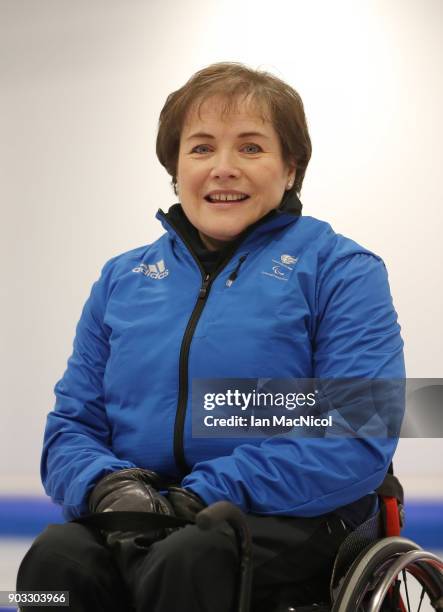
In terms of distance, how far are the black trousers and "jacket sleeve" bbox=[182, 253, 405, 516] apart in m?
0.04

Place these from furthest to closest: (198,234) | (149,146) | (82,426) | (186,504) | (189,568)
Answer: (149,146), (198,234), (82,426), (186,504), (189,568)

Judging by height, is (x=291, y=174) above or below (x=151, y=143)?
below

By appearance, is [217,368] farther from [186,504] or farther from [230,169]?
[230,169]

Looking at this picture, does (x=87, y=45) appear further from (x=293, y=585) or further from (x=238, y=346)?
(x=293, y=585)

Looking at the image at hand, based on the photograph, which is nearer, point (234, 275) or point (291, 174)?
point (234, 275)

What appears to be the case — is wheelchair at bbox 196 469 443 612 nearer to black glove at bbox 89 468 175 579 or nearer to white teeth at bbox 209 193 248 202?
black glove at bbox 89 468 175 579

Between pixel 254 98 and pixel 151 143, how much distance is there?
1201 millimetres

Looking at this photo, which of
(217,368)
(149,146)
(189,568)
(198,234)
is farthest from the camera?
(149,146)

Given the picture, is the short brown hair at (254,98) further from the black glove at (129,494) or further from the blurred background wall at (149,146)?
the blurred background wall at (149,146)

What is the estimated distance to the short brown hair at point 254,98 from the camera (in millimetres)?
Answer: 1658

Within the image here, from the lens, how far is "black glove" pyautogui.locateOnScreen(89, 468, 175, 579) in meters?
1.31

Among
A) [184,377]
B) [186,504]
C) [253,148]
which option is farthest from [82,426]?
[253,148]

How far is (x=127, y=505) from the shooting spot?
52.6 inches

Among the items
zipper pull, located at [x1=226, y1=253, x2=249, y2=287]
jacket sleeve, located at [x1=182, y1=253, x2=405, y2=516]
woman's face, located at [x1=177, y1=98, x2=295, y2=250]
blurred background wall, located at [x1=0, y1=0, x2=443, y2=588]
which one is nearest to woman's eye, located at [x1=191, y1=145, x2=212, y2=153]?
woman's face, located at [x1=177, y1=98, x2=295, y2=250]
